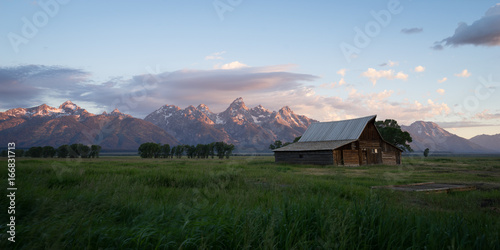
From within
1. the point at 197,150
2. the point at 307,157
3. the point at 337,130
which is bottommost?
the point at 197,150

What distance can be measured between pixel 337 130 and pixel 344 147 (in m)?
5.15

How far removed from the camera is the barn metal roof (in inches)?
1453

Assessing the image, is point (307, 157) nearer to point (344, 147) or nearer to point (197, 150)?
point (344, 147)

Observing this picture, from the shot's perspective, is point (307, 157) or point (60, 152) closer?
point (307, 157)

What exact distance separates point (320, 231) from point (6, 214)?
4.63 meters

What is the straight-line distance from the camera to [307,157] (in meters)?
36.3

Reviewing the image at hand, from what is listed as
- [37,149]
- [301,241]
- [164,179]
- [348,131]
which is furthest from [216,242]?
[37,149]

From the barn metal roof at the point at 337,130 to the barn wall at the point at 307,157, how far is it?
4.75m

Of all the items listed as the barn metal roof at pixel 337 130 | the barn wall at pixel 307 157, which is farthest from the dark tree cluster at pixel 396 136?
the barn wall at pixel 307 157

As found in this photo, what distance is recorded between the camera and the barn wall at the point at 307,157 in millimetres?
33809

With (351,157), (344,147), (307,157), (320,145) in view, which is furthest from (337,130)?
(307,157)

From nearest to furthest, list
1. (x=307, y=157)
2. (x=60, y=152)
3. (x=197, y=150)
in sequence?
(x=307, y=157) → (x=60, y=152) → (x=197, y=150)

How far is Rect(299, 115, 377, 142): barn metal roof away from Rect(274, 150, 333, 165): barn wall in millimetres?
4748

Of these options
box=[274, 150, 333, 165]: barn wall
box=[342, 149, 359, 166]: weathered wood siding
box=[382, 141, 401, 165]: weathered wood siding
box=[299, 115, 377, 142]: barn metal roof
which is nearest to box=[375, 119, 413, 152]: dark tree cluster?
box=[382, 141, 401, 165]: weathered wood siding
